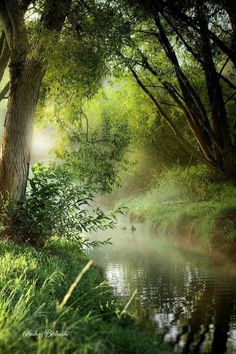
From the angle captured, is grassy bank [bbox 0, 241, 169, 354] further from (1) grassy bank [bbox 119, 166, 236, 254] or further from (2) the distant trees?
(2) the distant trees

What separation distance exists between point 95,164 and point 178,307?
7.34 m

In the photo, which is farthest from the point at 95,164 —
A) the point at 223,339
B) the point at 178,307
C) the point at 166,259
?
the point at 223,339

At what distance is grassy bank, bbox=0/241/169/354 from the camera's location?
441 cm

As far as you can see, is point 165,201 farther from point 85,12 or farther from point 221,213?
point 85,12

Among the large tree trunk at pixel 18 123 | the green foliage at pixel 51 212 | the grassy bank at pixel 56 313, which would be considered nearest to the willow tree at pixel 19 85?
the large tree trunk at pixel 18 123

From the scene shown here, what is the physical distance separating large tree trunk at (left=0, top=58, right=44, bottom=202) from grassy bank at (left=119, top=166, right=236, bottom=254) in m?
6.93

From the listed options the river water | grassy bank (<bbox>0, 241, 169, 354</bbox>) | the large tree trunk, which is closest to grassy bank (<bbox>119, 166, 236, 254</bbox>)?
the river water

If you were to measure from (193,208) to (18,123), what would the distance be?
10929 millimetres

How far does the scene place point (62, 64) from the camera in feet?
41.3

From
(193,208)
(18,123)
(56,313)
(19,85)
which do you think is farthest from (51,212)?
(193,208)

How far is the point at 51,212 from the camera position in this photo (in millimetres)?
12023

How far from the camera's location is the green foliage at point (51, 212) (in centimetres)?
1195

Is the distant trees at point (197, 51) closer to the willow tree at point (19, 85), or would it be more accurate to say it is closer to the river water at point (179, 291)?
the willow tree at point (19, 85)

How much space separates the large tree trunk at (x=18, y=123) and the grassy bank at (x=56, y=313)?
2073 mm
